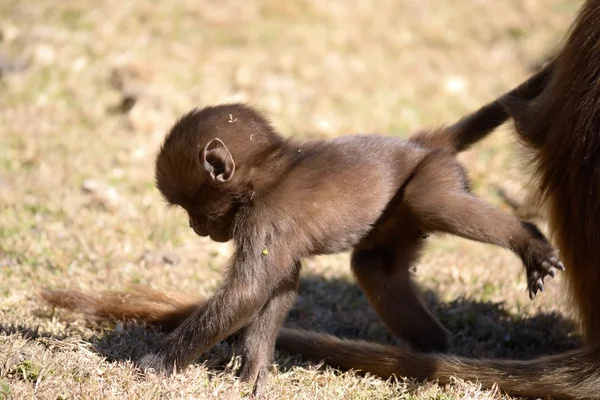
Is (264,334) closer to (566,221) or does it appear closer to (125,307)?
(125,307)

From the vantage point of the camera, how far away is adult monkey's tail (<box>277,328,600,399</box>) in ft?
13.5

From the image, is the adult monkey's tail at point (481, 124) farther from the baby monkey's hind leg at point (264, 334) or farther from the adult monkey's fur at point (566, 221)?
the baby monkey's hind leg at point (264, 334)

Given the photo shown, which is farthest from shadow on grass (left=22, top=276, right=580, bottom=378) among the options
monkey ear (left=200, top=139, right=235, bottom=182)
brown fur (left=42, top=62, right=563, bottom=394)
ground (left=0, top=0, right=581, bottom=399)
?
monkey ear (left=200, top=139, right=235, bottom=182)

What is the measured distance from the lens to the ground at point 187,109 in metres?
4.28

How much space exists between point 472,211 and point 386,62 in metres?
5.75

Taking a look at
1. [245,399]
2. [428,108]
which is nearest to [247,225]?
[245,399]

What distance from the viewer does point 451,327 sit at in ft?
16.8

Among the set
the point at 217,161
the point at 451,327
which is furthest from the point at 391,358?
the point at 217,161

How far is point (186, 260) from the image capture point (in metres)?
5.88

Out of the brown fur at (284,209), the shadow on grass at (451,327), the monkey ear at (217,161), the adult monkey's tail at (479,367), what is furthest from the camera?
the shadow on grass at (451,327)

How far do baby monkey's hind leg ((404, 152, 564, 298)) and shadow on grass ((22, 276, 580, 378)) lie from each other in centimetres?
107

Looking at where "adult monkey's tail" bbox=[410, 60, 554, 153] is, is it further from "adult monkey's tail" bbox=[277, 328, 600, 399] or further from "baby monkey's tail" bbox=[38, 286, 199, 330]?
"baby monkey's tail" bbox=[38, 286, 199, 330]

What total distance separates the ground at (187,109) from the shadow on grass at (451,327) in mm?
13

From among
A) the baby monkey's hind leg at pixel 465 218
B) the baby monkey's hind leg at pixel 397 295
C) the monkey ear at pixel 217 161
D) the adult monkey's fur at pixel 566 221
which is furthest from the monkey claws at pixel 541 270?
the monkey ear at pixel 217 161
